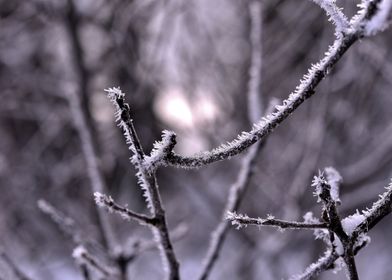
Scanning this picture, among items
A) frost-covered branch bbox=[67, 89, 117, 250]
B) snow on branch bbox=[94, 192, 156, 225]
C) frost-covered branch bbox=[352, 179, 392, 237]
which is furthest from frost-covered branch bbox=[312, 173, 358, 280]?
frost-covered branch bbox=[67, 89, 117, 250]

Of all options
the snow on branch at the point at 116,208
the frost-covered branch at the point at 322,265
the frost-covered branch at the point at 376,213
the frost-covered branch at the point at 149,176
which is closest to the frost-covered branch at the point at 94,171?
the frost-covered branch at the point at 149,176

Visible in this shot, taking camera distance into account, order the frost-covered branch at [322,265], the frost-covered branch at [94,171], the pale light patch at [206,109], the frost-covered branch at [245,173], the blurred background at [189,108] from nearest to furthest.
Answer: the frost-covered branch at [322,265]
the frost-covered branch at [245,173]
the frost-covered branch at [94,171]
the blurred background at [189,108]
the pale light patch at [206,109]

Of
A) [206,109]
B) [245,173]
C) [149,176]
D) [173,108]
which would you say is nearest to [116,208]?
[149,176]

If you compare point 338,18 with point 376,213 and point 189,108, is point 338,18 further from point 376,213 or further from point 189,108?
point 189,108

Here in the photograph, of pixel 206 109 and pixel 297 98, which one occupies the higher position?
pixel 206 109

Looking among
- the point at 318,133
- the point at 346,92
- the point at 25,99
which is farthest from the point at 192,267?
the point at 318,133

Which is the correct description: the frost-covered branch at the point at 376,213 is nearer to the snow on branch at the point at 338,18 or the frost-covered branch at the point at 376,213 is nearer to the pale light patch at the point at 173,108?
the snow on branch at the point at 338,18
